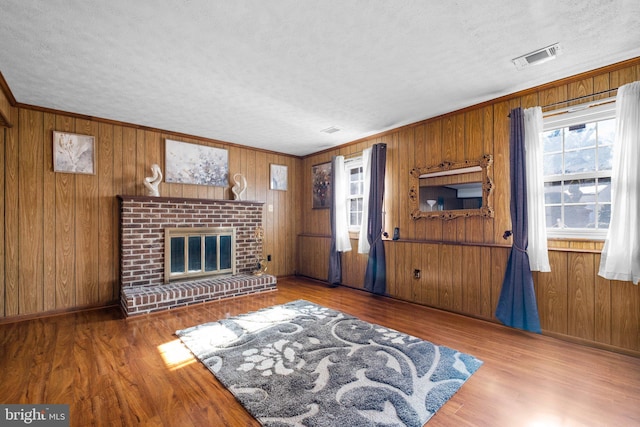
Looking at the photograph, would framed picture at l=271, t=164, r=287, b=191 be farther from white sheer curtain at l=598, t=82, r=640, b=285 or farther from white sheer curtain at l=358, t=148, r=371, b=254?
white sheer curtain at l=598, t=82, r=640, b=285

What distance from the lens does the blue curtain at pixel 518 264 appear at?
2838mm

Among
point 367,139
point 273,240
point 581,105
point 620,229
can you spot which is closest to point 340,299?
point 273,240

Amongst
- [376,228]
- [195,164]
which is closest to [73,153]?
[195,164]

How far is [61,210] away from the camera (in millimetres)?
3568

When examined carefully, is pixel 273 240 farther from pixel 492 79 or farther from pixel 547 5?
pixel 547 5

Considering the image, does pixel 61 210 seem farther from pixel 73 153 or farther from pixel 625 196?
pixel 625 196

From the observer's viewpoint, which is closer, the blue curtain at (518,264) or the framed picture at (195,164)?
the blue curtain at (518,264)

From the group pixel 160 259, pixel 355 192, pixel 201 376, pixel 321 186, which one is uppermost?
pixel 321 186

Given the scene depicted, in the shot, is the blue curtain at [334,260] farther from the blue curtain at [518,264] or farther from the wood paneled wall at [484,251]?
the blue curtain at [518,264]

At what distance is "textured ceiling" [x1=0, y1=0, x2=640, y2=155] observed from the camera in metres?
1.87

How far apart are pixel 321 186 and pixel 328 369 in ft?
12.4

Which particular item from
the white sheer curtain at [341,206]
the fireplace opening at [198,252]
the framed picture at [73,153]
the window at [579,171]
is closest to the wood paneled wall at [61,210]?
the framed picture at [73,153]

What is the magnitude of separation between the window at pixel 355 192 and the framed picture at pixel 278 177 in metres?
1.32

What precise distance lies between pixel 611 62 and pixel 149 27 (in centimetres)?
366
